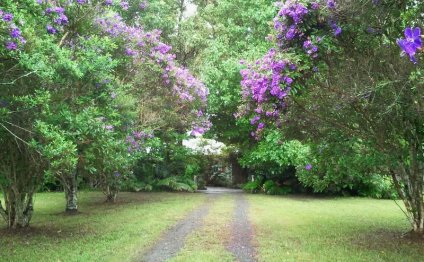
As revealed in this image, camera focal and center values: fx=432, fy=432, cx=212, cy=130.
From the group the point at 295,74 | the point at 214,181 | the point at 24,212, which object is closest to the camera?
the point at 295,74

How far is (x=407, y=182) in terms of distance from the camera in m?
9.30

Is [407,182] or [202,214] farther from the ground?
[407,182]

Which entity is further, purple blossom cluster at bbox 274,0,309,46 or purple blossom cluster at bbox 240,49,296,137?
purple blossom cluster at bbox 240,49,296,137

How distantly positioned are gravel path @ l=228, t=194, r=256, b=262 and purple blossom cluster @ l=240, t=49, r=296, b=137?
8.11 feet

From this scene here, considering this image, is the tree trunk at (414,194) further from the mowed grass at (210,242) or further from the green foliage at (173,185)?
the green foliage at (173,185)

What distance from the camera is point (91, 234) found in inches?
390

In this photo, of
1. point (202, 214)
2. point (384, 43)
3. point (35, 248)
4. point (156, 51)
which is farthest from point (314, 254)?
point (156, 51)

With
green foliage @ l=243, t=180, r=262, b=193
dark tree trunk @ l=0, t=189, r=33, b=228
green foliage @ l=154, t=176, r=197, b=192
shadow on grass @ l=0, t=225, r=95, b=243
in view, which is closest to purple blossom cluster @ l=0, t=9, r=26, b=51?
shadow on grass @ l=0, t=225, r=95, b=243

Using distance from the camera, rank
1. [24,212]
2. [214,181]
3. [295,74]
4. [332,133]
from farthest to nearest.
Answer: [214,181]
[24,212]
[332,133]
[295,74]

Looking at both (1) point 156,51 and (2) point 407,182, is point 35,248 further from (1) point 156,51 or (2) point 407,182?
(1) point 156,51

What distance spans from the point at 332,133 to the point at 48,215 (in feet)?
30.6

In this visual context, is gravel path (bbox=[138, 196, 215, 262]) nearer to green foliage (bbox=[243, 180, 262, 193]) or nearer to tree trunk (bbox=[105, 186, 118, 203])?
tree trunk (bbox=[105, 186, 118, 203])

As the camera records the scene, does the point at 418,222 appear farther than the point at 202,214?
No

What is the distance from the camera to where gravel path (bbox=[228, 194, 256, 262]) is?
771 cm
